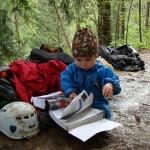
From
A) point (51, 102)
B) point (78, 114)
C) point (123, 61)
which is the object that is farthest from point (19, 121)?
point (123, 61)

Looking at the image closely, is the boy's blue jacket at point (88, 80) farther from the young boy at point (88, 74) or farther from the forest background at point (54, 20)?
the forest background at point (54, 20)

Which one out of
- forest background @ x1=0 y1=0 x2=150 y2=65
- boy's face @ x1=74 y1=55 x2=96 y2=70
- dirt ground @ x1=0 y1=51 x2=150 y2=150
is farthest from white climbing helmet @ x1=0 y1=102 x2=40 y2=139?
forest background @ x1=0 y1=0 x2=150 y2=65

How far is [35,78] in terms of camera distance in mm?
3467

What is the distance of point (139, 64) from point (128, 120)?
3044mm

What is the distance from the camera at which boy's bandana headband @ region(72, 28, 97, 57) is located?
2.87m

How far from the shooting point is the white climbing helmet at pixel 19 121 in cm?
282

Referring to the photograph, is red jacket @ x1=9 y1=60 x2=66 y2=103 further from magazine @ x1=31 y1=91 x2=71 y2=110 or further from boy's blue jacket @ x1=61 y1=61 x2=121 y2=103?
boy's blue jacket @ x1=61 y1=61 x2=121 y2=103

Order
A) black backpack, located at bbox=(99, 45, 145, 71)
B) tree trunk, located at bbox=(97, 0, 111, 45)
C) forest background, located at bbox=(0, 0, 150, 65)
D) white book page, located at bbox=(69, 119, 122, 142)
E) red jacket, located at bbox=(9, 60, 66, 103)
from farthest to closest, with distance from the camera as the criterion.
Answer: tree trunk, located at bbox=(97, 0, 111, 45) < forest background, located at bbox=(0, 0, 150, 65) < black backpack, located at bbox=(99, 45, 145, 71) < red jacket, located at bbox=(9, 60, 66, 103) < white book page, located at bbox=(69, 119, 122, 142)

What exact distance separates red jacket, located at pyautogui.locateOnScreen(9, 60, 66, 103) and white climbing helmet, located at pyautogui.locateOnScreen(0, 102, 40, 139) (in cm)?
45

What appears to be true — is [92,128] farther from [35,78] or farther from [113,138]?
[35,78]

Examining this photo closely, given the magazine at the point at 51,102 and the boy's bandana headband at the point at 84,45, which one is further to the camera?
the magazine at the point at 51,102

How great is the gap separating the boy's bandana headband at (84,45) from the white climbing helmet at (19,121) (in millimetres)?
767

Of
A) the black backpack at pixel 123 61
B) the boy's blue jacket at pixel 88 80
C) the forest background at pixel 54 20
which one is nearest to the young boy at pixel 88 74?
the boy's blue jacket at pixel 88 80

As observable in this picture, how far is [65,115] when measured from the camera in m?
2.70
